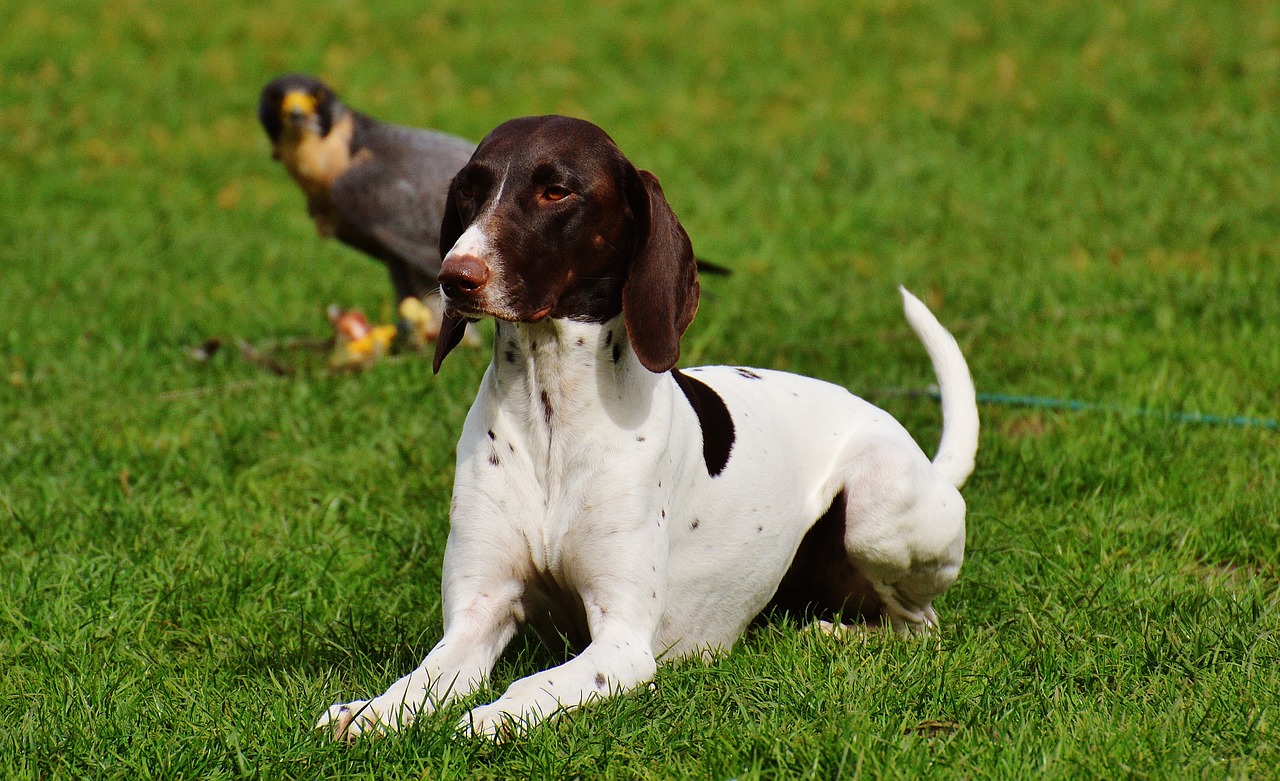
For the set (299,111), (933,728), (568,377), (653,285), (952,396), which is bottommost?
(933,728)

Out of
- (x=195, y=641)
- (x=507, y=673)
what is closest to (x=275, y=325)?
(x=195, y=641)

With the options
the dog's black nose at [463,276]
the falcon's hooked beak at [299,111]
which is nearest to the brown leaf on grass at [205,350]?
the falcon's hooked beak at [299,111]

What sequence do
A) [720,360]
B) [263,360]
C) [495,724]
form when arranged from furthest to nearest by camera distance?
[263,360] < [720,360] < [495,724]

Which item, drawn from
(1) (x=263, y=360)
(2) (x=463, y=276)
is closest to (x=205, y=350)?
(1) (x=263, y=360)

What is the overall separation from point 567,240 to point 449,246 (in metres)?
0.39

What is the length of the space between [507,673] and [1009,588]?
1.51m

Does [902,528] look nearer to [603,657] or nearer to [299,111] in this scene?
[603,657]

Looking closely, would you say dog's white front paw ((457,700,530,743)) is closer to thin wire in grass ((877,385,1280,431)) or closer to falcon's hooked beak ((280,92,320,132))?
thin wire in grass ((877,385,1280,431))

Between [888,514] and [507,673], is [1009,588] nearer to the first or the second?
[888,514]

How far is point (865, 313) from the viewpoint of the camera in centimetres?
725

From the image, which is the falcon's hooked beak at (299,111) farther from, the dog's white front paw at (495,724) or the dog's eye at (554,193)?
the dog's white front paw at (495,724)

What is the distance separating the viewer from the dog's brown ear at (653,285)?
3.02 metres

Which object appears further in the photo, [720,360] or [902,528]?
[720,360]

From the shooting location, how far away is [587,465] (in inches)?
122
